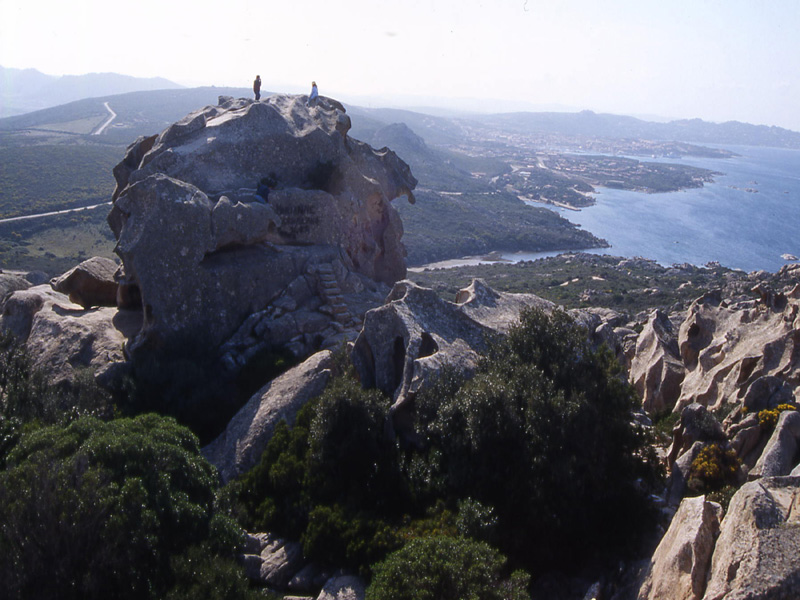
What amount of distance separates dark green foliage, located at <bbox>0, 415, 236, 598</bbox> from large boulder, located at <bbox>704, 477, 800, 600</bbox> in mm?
8822

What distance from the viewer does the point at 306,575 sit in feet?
40.9

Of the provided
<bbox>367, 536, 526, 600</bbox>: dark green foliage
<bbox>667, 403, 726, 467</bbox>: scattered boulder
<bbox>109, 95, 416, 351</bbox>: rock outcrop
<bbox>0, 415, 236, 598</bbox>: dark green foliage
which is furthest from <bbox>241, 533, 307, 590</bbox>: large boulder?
<bbox>667, 403, 726, 467</bbox>: scattered boulder

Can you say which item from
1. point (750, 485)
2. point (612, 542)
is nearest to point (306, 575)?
point (612, 542)

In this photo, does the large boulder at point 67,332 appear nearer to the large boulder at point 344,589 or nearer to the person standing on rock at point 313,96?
the large boulder at point 344,589

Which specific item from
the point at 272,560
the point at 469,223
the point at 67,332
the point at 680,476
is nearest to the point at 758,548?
the point at 680,476

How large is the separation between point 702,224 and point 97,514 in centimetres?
14760

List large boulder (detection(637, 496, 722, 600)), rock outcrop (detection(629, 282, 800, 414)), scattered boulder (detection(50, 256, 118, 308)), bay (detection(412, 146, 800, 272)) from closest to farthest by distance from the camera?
large boulder (detection(637, 496, 722, 600)) < rock outcrop (detection(629, 282, 800, 414)) < scattered boulder (detection(50, 256, 118, 308)) < bay (detection(412, 146, 800, 272))

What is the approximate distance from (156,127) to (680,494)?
7270 inches

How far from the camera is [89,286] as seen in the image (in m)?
24.0

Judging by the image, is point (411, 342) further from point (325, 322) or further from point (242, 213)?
point (242, 213)

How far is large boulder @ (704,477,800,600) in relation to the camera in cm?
773

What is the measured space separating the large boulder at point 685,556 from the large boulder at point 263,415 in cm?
987

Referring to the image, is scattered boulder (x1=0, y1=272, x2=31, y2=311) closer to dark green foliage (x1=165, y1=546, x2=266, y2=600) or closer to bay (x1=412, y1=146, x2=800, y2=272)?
dark green foliage (x1=165, y1=546, x2=266, y2=600)

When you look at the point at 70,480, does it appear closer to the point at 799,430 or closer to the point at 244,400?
the point at 244,400
